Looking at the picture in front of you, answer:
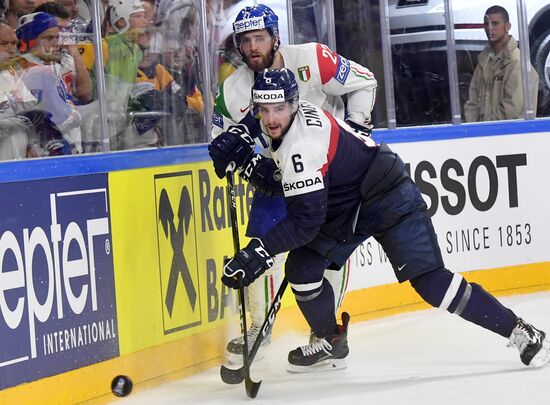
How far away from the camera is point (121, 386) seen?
425 cm

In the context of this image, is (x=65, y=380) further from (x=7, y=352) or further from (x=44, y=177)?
(x=44, y=177)

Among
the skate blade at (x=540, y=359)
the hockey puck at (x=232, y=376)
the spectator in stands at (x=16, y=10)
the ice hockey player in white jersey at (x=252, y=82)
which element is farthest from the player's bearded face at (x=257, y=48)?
the skate blade at (x=540, y=359)

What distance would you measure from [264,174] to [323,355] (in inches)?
29.7

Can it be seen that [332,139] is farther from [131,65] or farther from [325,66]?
[131,65]

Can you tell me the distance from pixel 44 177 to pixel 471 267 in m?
2.97

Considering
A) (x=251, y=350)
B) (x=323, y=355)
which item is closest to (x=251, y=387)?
(x=251, y=350)

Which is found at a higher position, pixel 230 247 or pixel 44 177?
pixel 44 177

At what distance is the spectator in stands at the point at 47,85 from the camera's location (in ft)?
14.8

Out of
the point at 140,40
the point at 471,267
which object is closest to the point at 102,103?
the point at 140,40

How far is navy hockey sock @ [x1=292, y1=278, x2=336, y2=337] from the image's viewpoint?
15.4ft

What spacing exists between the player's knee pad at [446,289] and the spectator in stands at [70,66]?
145 centimetres

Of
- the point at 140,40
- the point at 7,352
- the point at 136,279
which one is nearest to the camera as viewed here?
the point at 7,352

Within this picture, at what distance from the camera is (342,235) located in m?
4.62

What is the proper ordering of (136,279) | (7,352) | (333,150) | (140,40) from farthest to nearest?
(140,40) < (136,279) < (333,150) < (7,352)
